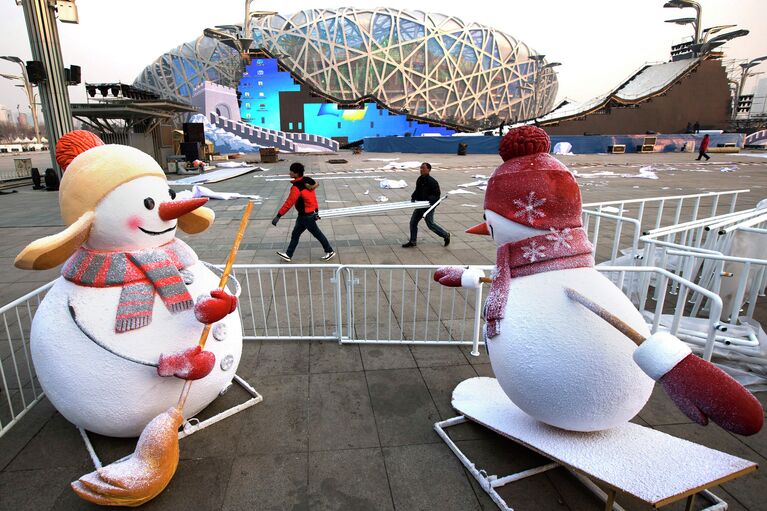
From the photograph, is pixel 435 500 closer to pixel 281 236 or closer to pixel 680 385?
pixel 680 385

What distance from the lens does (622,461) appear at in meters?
2.22

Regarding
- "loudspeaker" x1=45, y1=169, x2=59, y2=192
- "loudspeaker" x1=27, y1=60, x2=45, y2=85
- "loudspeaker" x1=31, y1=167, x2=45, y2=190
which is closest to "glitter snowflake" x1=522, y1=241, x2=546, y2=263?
"loudspeaker" x1=27, y1=60, x2=45, y2=85

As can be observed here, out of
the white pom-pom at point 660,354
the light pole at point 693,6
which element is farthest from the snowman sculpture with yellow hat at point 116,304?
the light pole at point 693,6

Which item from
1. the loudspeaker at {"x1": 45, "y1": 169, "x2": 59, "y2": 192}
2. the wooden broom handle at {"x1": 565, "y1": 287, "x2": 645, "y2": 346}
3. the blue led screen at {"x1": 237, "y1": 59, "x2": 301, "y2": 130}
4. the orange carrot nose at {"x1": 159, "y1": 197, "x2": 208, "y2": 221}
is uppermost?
the blue led screen at {"x1": 237, "y1": 59, "x2": 301, "y2": 130}

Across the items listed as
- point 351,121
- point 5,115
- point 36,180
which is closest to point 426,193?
point 36,180

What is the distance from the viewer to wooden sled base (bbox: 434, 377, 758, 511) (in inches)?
79.0

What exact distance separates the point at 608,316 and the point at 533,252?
1.61 ft

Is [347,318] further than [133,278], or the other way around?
[347,318]

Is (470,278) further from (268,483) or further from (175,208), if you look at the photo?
(175,208)

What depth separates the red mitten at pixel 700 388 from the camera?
1598 millimetres

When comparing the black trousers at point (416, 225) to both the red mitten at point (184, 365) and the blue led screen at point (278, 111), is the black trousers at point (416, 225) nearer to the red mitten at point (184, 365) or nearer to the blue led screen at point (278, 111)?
the red mitten at point (184, 365)

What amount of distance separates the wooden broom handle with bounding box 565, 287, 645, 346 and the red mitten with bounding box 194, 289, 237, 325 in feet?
6.79

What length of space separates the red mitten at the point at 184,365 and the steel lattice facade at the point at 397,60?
47.6 meters

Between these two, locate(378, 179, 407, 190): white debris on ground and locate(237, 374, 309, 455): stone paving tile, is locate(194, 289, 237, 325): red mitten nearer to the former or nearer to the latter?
locate(237, 374, 309, 455): stone paving tile
